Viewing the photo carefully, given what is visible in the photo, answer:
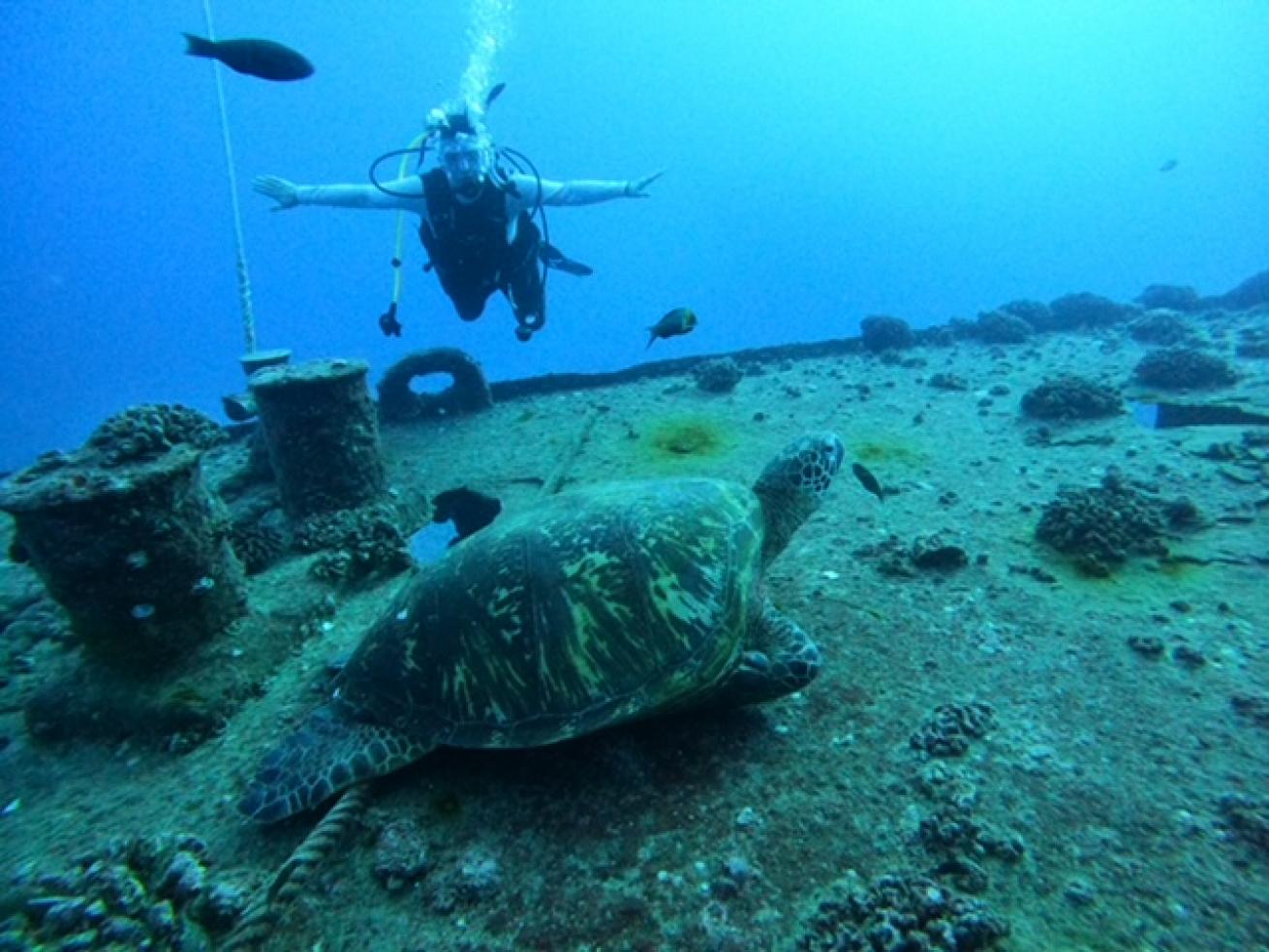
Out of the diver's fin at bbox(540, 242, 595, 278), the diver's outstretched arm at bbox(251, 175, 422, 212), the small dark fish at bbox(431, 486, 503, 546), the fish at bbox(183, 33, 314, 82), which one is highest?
the diver's outstretched arm at bbox(251, 175, 422, 212)

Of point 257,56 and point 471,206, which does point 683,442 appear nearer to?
point 471,206

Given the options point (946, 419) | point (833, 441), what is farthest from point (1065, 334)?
point (833, 441)

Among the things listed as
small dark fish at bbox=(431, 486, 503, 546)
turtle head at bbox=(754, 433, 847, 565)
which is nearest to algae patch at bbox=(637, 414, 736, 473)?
small dark fish at bbox=(431, 486, 503, 546)

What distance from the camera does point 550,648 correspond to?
11.6 feet

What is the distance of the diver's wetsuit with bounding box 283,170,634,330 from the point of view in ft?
33.2

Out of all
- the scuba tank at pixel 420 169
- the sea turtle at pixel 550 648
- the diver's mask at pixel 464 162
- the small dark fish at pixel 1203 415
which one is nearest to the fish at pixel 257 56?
the scuba tank at pixel 420 169

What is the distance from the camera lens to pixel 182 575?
4.73 metres

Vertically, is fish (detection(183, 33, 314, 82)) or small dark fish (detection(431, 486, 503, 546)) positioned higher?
fish (detection(183, 33, 314, 82))

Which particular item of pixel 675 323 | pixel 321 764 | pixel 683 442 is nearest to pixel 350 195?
pixel 675 323

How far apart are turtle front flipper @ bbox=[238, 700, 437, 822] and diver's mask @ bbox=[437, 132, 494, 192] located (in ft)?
28.2

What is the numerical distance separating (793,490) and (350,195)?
10.3m

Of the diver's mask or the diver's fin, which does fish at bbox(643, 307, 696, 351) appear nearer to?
the diver's mask

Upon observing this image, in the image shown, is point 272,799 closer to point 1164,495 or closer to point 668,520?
point 668,520

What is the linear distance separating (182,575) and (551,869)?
12.5ft
